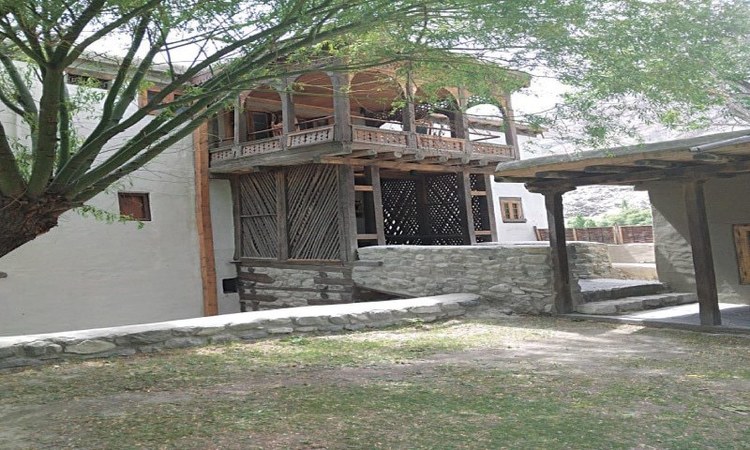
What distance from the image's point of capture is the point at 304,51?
5.97m

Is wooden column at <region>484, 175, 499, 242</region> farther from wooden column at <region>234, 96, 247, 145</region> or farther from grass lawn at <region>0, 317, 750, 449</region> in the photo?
grass lawn at <region>0, 317, 750, 449</region>

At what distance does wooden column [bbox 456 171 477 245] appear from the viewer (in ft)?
46.2

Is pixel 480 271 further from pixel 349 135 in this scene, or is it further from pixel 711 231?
pixel 349 135

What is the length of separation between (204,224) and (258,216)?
1.29 meters

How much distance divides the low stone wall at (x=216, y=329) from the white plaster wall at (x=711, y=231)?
139 inches

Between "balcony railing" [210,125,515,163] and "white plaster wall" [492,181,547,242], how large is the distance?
4.76m

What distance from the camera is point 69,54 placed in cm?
432

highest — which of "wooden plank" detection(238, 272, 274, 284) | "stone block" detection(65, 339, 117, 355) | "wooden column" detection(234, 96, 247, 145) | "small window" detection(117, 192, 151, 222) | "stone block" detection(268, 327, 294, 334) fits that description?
"wooden column" detection(234, 96, 247, 145)

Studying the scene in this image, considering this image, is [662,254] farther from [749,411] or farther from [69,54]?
[69,54]

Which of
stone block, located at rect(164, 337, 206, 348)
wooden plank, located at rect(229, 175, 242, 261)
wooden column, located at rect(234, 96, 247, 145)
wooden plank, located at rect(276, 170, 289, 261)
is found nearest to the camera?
stone block, located at rect(164, 337, 206, 348)

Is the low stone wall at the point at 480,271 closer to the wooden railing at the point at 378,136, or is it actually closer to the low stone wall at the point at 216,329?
the low stone wall at the point at 216,329

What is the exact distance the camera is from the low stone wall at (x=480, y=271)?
8883 millimetres

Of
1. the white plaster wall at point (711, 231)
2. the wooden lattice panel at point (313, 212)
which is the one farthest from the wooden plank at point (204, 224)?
the white plaster wall at point (711, 231)

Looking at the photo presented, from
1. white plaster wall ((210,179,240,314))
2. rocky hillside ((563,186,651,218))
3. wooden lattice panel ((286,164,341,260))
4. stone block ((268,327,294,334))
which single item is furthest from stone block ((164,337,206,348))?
rocky hillside ((563,186,651,218))
